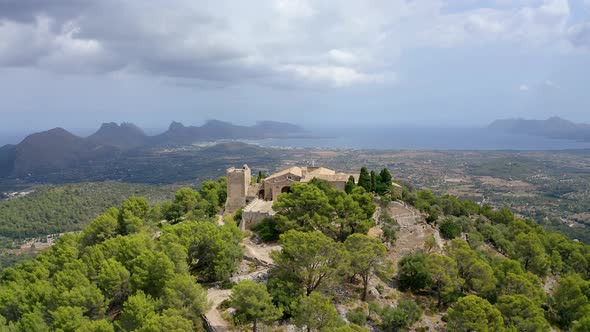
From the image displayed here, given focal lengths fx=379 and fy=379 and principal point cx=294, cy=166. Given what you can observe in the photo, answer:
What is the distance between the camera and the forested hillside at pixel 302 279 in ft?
78.5

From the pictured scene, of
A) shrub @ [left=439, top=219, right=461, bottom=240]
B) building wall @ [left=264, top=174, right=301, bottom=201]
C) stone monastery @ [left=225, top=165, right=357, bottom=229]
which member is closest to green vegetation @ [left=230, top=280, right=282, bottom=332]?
stone monastery @ [left=225, top=165, right=357, bottom=229]

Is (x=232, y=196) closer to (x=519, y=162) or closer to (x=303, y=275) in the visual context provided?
(x=303, y=275)

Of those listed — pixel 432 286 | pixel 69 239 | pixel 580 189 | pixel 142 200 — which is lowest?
pixel 580 189

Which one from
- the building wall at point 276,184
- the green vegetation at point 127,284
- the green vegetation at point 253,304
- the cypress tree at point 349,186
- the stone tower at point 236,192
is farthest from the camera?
the stone tower at point 236,192

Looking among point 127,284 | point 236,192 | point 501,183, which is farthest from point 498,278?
point 501,183

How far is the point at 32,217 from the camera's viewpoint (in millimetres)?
103250

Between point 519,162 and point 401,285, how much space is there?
18462 cm

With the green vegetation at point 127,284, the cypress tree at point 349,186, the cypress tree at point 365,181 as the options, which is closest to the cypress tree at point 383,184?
the cypress tree at point 365,181

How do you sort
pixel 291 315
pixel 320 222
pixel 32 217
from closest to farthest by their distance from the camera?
pixel 291 315
pixel 320 222
pixel 32 217

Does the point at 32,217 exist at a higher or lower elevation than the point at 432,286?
lower

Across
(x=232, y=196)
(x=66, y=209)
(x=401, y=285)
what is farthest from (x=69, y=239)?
(x=66, y=209)

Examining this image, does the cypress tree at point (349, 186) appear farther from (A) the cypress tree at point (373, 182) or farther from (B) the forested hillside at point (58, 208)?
(B) the forested hillside at point (58, 208)

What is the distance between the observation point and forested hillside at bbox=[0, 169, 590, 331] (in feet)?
78.5

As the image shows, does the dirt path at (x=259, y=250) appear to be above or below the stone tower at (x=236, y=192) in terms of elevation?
below
